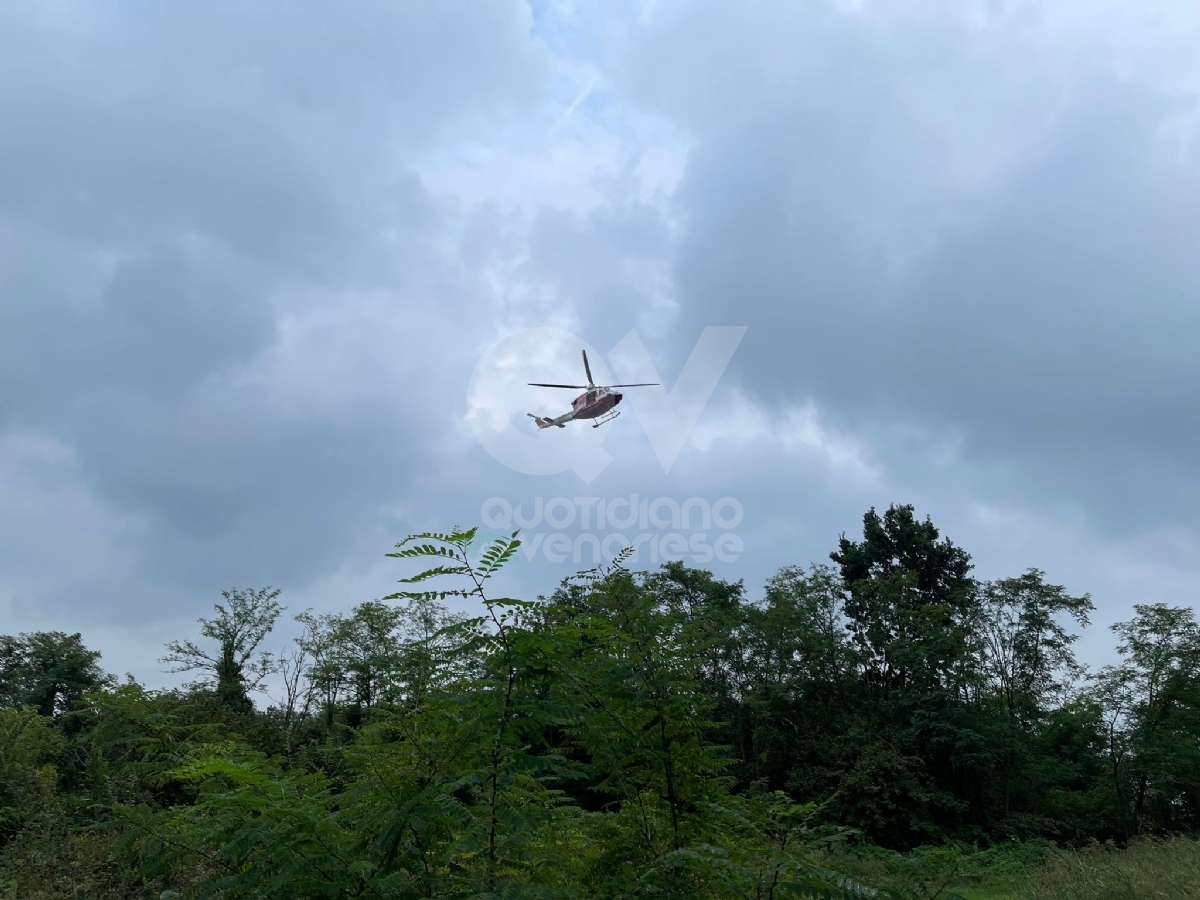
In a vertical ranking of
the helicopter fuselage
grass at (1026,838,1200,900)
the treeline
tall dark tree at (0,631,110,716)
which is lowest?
grass at (1026,838,1200,900)

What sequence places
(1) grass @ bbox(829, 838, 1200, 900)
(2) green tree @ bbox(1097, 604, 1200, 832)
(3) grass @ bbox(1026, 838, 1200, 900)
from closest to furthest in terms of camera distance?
(1) grass @ bbox(829, 838, 1200, 900) → (3) grass @ bbox(1026, 838, 1200, 900) → (2) green tree @ bbox(1097, 604, 1200, 832)

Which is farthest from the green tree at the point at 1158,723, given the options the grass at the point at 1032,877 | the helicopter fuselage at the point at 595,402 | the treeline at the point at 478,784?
the helicopter fuselage at the point at 595,402

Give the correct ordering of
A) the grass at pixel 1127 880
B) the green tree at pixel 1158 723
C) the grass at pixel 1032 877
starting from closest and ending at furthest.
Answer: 1. the grass at pixel 1032 877
2. the grass at pixel 1127 880
3. the green tree at pixel 1158 723

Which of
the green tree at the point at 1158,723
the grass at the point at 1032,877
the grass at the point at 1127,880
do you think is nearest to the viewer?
the grass at the point at 1032,877

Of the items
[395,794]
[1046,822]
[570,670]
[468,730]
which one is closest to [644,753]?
[570,670]

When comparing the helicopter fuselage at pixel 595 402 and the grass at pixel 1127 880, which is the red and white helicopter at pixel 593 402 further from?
the grass at pixel 1127 880

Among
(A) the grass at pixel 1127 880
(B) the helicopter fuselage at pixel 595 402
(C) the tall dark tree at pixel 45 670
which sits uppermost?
(B) the helicopter fuselage at pixel 595 402

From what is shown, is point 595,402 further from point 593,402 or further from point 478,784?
point 478,784

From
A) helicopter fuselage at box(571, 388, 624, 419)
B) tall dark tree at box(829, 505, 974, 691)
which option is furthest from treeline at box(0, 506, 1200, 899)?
helicopter fuselage at box(571, 388, 624, 419)

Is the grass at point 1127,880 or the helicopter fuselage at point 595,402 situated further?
the helicopter fuselage at point 595,402

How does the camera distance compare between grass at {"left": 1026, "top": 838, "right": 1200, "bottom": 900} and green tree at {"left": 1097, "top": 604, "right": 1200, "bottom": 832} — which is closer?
grass at {"left": 1026, "top": 838, "right": 1200, "bottom": 900}

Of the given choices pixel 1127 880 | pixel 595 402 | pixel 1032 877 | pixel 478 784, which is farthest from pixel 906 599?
pixel 478 784

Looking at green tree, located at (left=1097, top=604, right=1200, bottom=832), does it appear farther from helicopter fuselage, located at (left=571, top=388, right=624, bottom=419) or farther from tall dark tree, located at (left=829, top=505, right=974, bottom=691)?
helicopter fuselage, located at (left=571, top=388, right=624, bottom=419)

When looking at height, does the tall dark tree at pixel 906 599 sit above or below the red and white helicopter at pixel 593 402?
below
